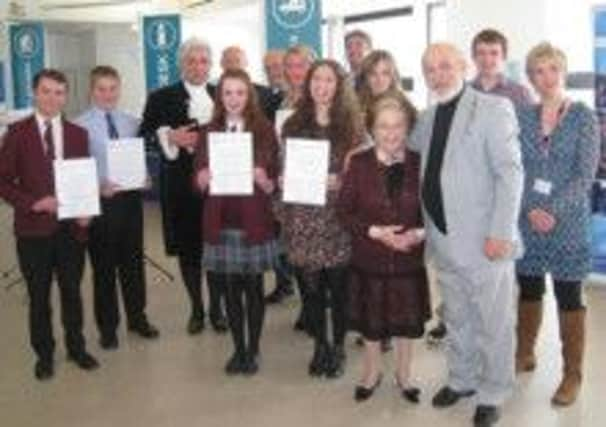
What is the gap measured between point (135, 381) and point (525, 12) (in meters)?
3.80

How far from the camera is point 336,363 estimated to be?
14.9 ft

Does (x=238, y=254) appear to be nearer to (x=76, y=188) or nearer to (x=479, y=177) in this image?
(x=76, y=188)

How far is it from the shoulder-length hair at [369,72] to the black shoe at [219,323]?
5.19ft

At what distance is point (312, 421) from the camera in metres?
3.97

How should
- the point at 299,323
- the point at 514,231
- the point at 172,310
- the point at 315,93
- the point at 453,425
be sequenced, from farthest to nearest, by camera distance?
the point at 172,310, the point at 299,323, the point at 315,93, the point at 453,425, the point at 514,231

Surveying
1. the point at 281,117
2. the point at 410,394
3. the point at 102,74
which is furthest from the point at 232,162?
the point at 410,394

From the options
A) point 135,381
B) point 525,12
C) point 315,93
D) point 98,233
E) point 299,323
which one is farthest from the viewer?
point 525,12

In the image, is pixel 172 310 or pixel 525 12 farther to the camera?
pixel 525 12

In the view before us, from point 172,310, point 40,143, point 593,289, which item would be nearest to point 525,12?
point 593,289

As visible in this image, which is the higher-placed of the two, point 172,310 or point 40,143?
point 40,143

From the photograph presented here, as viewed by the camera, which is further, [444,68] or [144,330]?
[144,330]

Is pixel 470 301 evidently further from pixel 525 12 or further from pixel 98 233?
pixel 525 12

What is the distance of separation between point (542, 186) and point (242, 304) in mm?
1612

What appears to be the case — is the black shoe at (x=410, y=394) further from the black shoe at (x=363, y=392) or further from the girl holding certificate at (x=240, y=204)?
the girl holding certificate at (x=240, y=204)
